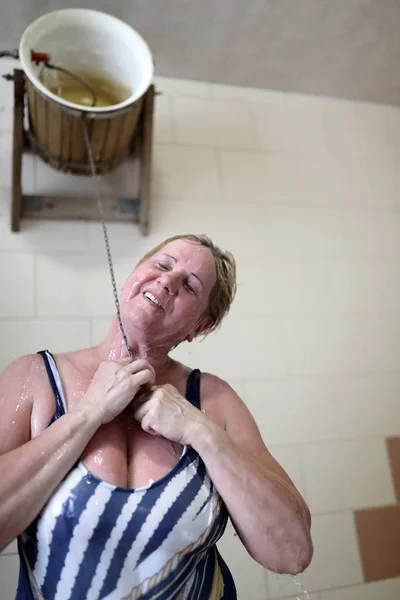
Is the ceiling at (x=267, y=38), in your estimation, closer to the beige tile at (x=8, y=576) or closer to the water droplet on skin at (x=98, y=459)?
the water droplet on skin at (x=98, y=459)

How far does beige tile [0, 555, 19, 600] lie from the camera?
1.14m

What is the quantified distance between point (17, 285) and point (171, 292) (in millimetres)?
655

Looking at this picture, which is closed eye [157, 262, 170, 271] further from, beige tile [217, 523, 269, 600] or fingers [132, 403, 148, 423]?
beige tile [217, 523, 269, 600]

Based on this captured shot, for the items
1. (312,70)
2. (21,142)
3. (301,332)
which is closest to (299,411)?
(301,332)

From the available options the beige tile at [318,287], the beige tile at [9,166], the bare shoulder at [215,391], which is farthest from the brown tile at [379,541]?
the beige tile at [9,166]

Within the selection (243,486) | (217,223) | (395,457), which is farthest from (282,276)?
(243,486)

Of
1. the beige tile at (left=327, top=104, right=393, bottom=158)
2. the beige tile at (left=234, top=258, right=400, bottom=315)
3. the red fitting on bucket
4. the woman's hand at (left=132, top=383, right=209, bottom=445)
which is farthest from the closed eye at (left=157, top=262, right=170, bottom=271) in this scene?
the beige tile at (left=327, top=104, right=393, bottom=158)

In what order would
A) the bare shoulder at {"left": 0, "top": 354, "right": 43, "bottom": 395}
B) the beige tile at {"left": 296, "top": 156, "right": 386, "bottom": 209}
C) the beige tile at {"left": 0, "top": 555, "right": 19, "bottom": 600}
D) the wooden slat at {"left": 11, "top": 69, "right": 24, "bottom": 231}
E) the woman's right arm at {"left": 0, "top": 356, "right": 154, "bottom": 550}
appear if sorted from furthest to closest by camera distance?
the beige tile at {"left": 296, "top": 156, "right": 386, "bottom": 209}, the wooden slat at {"left": 11, "top": 69, "right": 24, "bottom": 231}, the beige tile at {"left": 0, "top": 555, "right": 19, "bottom": 600}, the bare shoulder at {"left": 0, "top": 354, "right": 43, "bottom": 395}, the woman's right arm at {"left": 0, "top": 356, "right": 154, "bottom": 550}

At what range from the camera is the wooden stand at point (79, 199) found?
1.39 m

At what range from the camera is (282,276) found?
64.4 inches

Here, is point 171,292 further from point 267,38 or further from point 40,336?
point 267,38

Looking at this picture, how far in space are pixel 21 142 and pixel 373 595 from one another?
1.52 metres

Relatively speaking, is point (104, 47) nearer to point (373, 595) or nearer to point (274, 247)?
point (274, 247)

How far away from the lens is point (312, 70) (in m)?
1.85
